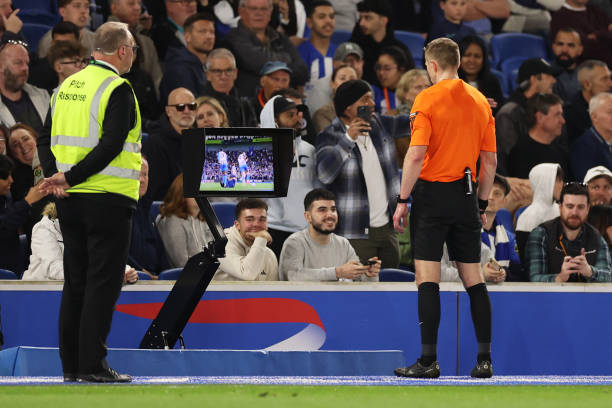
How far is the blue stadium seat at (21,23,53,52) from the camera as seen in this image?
10.8 meters

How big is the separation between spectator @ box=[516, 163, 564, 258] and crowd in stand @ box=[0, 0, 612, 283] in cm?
1

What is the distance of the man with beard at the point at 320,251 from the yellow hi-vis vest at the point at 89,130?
7.92 ft

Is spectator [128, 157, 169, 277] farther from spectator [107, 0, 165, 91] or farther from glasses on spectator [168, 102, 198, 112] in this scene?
spectator [107, 0, 165, 91]

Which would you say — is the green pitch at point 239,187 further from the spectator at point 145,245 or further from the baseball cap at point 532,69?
the baseball cap at point 532,69

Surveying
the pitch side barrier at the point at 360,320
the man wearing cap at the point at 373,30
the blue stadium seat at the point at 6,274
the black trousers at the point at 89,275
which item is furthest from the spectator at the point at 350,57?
the black trousers at the point at 89,275

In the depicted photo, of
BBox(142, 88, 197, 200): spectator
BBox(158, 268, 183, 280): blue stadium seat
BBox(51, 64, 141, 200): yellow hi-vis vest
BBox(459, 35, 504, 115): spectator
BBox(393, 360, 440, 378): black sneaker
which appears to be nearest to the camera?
BBox(51, 64, 141, 200): yellow hi-vis vest

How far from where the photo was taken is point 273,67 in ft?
33.7

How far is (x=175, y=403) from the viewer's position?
4410mm

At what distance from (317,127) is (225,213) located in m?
1.73

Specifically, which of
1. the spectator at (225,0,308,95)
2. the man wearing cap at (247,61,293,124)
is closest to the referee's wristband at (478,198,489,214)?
the man wearing cap at (247,61,293,124)

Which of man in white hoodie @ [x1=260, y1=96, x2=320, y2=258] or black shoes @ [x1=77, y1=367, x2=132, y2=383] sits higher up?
man in white hoodie @ [x1=260, y1=96, x2=320, y2=258]

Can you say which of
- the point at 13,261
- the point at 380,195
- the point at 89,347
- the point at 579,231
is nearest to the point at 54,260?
the point at 13,261

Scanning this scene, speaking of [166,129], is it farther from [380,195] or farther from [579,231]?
[579,231]

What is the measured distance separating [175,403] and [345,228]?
13.4ft
